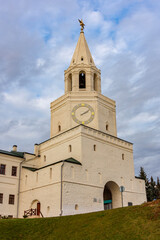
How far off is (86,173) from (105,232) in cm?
1638

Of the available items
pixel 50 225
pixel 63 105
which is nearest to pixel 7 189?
pixel 63 105

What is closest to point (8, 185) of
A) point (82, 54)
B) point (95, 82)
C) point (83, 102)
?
point (83, 102)

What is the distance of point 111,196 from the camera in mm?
39719

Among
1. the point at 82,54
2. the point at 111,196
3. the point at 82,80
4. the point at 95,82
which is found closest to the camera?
the point at 111,196

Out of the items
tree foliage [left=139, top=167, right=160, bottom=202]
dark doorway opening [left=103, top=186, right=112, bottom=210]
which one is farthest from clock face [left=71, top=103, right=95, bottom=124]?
tree foliage [left=139, top=167, right=160, bottom=202]

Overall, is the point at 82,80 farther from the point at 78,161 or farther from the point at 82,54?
the point at 78,161

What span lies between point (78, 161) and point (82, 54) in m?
20.1

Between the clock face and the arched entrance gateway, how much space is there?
30.8 feet

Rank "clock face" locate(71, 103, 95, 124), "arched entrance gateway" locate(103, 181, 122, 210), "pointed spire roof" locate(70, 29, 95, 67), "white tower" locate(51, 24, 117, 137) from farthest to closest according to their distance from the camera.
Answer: "pointed spire roof" locate(70, 29, 95, 67) < "white tower" locate(51, 24, 117, 137) < "clock face" locate(71, 103, 95, 124) < "arched entrance gateway" locate(103, 181, 122, 210)

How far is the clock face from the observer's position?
40.3 meters

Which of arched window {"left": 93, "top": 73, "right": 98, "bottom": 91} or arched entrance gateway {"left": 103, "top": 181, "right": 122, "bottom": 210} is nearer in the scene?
arched entrance gateway {"left": 103, "top": 181, "right": 122, "bottom": 210}

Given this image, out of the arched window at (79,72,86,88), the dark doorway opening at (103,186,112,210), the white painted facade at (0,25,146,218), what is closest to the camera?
the white painted facade at (0,25,146,218)

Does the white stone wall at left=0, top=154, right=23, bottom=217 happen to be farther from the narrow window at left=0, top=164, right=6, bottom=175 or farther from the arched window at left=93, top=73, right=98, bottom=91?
the arched window at left=93, top=73, right=98, bottom=91

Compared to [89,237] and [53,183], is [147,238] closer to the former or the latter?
[89,237]
